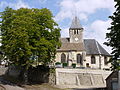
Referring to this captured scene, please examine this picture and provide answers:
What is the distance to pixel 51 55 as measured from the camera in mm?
42469

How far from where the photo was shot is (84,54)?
Answer: 208ft

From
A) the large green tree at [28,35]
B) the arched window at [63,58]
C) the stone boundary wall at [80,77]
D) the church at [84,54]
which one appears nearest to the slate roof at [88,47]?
the church at [84,54]

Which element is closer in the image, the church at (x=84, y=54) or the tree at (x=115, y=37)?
the tree at (x=115, y=37)

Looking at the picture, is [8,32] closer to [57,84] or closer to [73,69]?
[57,84]

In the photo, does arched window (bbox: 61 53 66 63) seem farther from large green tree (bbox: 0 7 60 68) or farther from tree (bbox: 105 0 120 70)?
tree (bbox: 105 0 120 70)

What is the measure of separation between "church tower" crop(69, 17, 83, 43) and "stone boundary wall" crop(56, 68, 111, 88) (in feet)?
64.7

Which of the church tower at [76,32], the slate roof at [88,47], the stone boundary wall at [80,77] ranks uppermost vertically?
the church tower at [76,32]

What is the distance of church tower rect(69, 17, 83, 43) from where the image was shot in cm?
6938

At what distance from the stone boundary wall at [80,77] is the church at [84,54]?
1240 centimetres

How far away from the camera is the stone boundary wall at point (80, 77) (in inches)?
1814

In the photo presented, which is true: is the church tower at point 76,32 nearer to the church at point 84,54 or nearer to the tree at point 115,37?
the church at point 84,54

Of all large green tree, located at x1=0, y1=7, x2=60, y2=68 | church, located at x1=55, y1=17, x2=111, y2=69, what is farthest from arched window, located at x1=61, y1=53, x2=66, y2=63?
large green tree, located at x1=0, y1=7, x2=60, y2=68

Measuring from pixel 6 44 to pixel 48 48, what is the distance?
716 cm

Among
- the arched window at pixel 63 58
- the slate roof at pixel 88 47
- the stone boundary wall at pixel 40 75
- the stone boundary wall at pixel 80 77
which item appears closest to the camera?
the stone boundary wall at pixel 40 75
